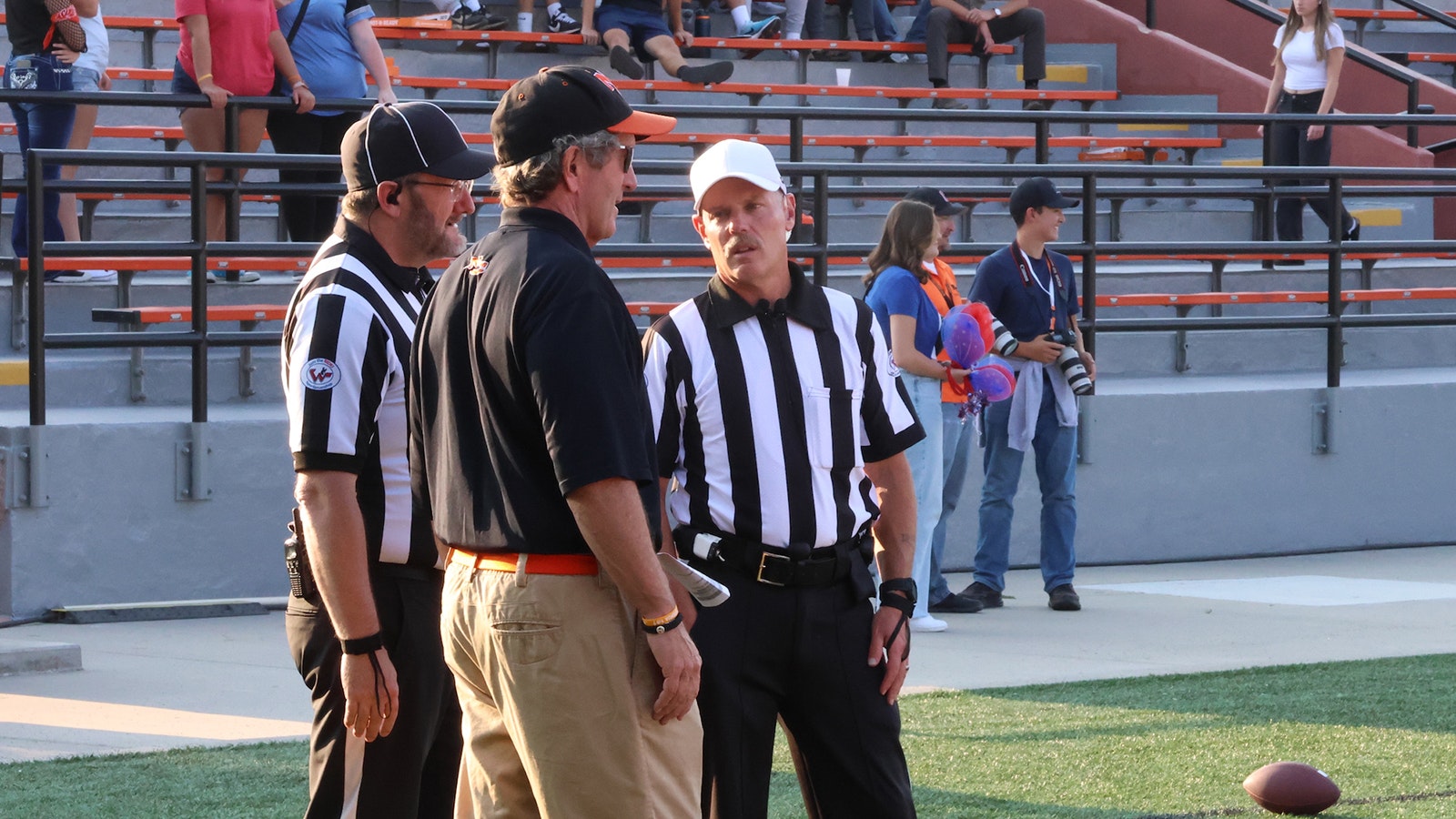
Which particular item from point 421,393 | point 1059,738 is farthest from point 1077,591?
point 421,393

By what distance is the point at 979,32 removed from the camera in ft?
52.6

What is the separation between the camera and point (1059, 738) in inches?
235

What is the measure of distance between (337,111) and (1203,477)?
205 inches

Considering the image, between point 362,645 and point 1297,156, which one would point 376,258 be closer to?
point 362,645

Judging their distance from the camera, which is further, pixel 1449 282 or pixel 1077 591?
pixel 1449 282

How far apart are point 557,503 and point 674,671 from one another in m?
0.33

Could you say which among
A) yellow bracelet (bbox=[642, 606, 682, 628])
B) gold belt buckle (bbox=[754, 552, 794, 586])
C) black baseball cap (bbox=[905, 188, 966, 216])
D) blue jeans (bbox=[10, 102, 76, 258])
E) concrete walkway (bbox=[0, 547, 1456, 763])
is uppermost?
blue jeans (bbox=[10, 102, 76, 258])

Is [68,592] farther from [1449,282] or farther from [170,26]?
[1449,282]

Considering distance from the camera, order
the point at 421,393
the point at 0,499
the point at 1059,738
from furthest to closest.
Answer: the point at 0,499, the point at 1059,738, the point at 421,393

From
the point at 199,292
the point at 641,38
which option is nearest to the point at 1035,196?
the point at 199,292

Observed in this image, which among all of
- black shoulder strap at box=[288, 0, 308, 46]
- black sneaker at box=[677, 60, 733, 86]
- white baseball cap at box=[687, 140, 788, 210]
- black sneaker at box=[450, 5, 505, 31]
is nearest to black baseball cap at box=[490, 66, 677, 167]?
white baseball cap at box=[687, 140, 788, 210]

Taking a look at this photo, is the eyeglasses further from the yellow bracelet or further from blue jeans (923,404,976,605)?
blue jeans (923,404,976,605)

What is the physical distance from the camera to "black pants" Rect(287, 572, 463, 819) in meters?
3.68

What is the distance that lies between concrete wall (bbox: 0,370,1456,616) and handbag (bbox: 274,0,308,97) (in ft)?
7.41
